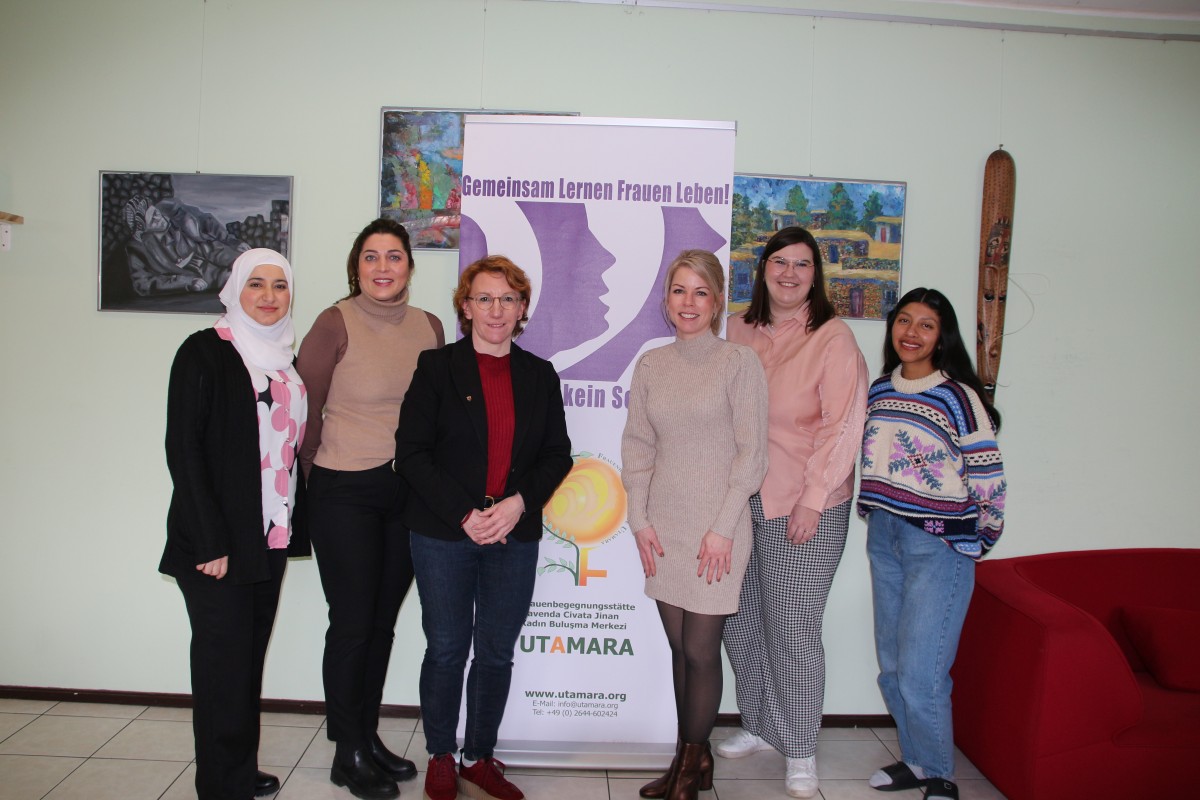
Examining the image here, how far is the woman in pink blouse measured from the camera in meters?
2.26

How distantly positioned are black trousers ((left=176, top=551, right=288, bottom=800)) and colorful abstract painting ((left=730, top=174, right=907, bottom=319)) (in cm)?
199

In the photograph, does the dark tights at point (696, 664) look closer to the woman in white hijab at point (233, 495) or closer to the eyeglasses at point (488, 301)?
the eyeglasses at point (488, 301)

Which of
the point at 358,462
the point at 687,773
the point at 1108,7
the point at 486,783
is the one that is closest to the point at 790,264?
the point at 358,462

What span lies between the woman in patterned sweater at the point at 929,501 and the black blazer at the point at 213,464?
1.84 m

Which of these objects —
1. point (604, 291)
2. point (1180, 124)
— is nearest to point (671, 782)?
point (604, 291)

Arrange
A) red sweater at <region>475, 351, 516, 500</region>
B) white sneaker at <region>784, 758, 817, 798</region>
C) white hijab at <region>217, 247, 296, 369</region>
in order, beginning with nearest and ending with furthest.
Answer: white hijab at <region>217, 247, 296, 369</region> → red sweater at <region>475, 351, 516, 500</region> → white sneaker at <region>784, 758, 817, 798</region>

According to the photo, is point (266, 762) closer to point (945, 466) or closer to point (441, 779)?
point (441, 779)

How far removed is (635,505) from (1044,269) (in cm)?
203

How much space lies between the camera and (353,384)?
7.32 feet

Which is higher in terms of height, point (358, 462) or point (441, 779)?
point (358, 462)

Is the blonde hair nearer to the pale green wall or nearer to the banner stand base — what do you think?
the pale green wall

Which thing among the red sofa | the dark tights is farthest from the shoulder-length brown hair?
the red sofa

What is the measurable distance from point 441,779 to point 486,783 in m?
0.14

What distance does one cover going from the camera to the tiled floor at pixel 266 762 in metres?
2.39
